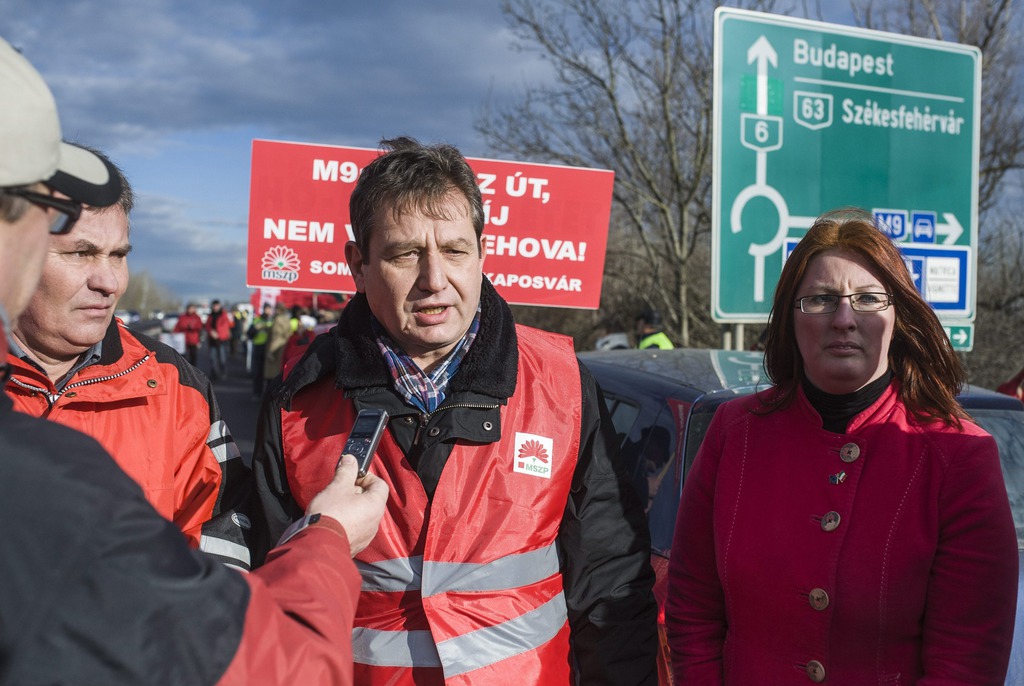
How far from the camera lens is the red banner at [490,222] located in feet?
15.6

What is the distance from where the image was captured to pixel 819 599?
6.61 feet

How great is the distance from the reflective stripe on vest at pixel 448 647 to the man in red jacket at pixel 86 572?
76cm

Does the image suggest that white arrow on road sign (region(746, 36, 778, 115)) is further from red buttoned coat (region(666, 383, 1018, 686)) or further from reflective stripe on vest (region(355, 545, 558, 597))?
reflective stripe on vest (region(355, 545, 558, 597))

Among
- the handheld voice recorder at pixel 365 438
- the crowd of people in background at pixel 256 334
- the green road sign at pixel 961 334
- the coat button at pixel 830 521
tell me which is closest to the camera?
the handheld voice recorder at pixel 365 438

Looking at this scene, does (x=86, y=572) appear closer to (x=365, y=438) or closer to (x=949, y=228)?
(x=365, y=438)

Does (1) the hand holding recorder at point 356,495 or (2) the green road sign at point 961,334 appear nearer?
(1) the hand holding recorder at point 356,495

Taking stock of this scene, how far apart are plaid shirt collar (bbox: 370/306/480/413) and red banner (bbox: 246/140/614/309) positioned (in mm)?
2560

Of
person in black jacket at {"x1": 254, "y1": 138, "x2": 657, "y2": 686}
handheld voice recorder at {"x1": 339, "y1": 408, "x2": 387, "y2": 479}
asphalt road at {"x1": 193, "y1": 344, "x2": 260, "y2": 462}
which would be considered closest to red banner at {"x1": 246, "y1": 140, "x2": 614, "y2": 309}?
asphalt road at {"x1": 193, "y1": 344, "x2": 260, "y2": 462}

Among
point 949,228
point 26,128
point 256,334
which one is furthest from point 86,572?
point 256,334

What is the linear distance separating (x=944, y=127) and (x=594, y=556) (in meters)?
5.44

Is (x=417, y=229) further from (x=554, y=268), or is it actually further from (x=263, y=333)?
(x=263, y=333)

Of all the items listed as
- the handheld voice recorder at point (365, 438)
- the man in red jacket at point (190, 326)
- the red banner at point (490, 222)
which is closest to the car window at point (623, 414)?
the red banner at point (490, 222)

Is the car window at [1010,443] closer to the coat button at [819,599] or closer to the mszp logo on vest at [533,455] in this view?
the coat button at [819,599]

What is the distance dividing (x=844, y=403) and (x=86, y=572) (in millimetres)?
1738
